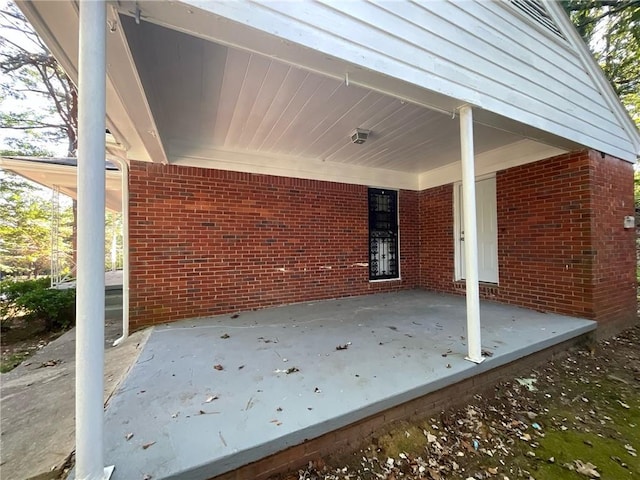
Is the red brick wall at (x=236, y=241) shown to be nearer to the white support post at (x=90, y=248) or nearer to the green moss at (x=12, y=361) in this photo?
the green moss at (x=12, y=361)

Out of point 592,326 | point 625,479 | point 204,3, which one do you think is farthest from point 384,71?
point 592,326

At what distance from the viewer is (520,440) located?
1969mm

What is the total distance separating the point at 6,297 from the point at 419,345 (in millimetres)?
7276

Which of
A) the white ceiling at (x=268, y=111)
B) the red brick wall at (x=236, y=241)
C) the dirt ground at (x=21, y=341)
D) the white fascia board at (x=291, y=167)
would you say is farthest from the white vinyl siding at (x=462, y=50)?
the dirt ground at (x=21, y=341)

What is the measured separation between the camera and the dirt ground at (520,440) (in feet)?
5.51

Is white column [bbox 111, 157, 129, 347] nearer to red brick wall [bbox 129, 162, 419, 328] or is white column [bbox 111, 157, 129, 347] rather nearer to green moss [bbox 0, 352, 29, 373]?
red brick wall [bbox 129, 162, 419, 328]

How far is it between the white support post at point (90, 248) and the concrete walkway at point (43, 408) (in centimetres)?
35

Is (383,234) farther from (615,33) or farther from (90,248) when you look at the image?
(615,33)

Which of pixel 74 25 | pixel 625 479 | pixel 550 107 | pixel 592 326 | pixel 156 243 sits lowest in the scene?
pixel 625 479

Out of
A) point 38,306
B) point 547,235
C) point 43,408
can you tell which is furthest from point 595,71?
point 38,306

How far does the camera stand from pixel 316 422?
1591mm

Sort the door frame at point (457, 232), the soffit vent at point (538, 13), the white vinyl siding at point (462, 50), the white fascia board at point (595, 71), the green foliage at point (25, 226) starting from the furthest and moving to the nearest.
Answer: the green foliage at point (25, 226)
the door frame at point (457, 232)
the white fascia board at point (595, 71)
the soffit vent at point (538, 13)
the white vinyl siding at point (462, 50)

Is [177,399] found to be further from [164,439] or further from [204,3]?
[204,3]

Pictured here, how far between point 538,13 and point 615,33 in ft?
14.3
